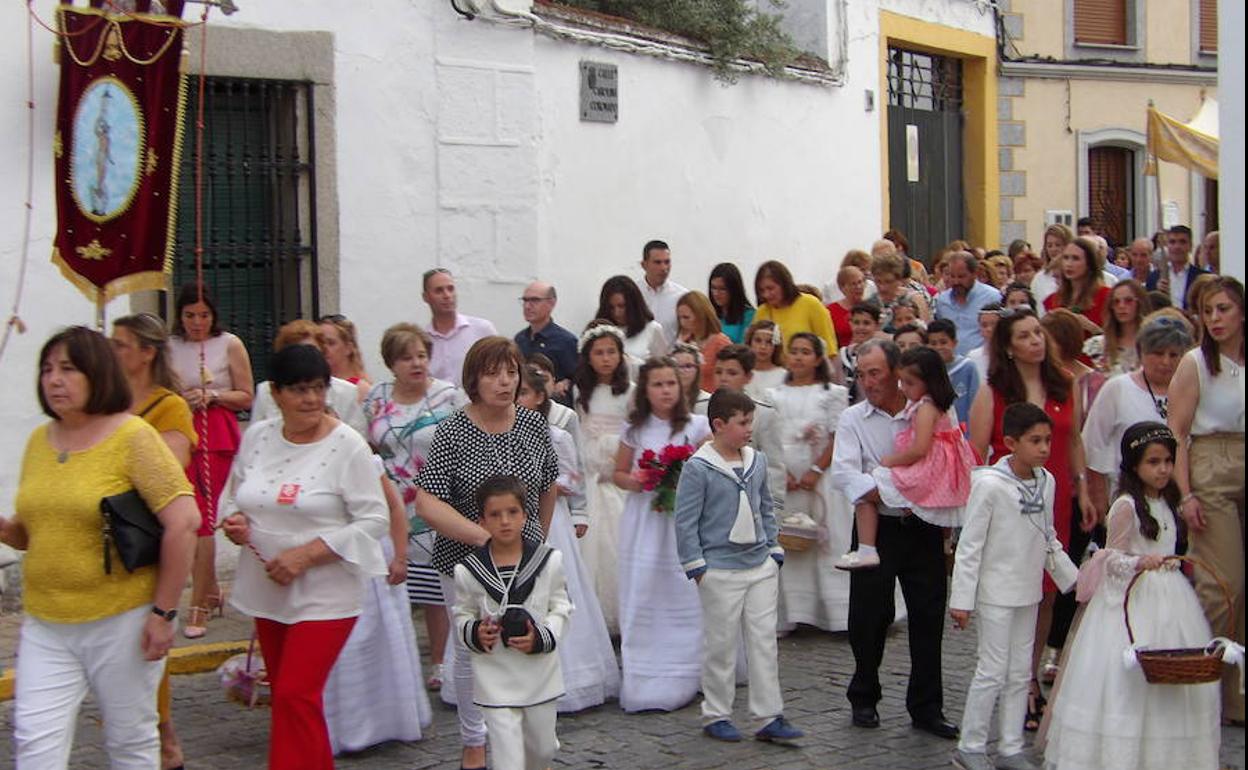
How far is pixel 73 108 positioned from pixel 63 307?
3.57ft

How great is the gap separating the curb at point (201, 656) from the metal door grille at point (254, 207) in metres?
2.47

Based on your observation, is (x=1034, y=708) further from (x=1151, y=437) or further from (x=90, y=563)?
(x=90, y=563)

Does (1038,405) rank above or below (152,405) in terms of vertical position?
below

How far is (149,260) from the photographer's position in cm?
Answer: 990

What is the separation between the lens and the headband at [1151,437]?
23.4ft

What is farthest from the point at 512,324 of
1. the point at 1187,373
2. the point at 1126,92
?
the point at 1126,92

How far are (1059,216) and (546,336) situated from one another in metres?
12.4

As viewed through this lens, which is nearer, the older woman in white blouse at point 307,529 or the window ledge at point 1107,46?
the older woman in white blouse at point 307,529

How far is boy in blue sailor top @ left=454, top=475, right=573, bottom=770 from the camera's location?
6.48 metres

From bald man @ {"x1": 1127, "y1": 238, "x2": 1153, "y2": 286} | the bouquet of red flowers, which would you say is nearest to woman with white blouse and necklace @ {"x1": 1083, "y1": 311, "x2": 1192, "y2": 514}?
the bouquet of red flowers

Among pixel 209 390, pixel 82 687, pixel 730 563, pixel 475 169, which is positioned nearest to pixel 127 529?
pixel 82 687

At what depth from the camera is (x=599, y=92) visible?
13.2 metres

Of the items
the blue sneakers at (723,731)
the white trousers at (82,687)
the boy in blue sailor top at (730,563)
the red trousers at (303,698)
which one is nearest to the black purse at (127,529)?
the white trousers at (82,687)

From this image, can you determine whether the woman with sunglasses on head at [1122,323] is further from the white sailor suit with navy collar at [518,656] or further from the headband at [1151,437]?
the white sailor suit with navy collar at [518,656]
